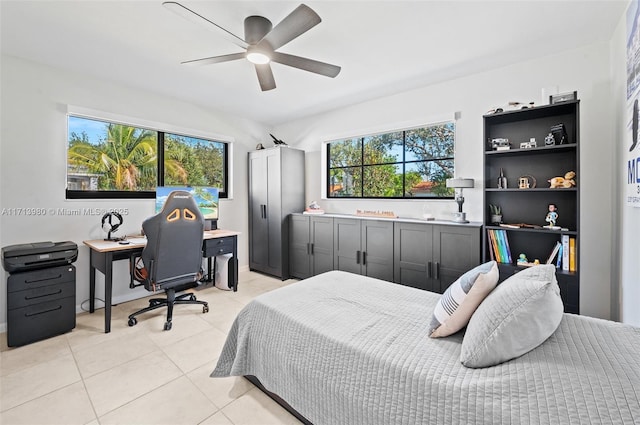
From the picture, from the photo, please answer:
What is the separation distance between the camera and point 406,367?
3.86ft

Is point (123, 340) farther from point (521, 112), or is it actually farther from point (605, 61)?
point (605, 61)

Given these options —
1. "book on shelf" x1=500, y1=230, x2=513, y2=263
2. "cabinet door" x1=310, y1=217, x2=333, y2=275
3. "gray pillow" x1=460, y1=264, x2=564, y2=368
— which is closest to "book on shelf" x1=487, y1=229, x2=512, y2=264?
"book on shelf" x1=500, y1=230, x2=513, y2=263

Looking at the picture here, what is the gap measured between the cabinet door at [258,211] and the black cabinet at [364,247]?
4.24 feet

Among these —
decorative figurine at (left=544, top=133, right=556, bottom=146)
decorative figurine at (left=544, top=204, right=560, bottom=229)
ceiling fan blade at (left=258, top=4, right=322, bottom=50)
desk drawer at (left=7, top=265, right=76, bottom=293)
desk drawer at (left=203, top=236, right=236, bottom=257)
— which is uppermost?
ceiling fan blade at (left=258, top=4, right=322, bottom=50)

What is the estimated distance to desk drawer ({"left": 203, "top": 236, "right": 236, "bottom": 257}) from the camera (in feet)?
11.3

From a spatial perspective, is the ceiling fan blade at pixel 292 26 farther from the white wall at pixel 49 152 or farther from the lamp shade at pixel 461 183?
the white wall at pixel 49 152

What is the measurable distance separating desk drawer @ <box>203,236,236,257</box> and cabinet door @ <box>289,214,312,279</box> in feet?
3.07

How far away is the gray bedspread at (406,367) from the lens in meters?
0.91

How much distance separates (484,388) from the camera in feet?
3.29

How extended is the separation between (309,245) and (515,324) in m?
3.14

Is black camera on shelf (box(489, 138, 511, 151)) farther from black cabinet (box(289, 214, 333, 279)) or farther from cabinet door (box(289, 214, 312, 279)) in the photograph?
cabinet door (box(289, 214, 312, 279))

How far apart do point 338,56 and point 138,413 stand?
3.09 meters

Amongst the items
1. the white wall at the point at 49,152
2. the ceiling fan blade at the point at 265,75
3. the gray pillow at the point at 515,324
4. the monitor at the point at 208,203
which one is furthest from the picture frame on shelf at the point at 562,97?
the white wall at the point at 49,152

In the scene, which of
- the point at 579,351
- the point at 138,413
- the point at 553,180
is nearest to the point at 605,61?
the point at 553,180
